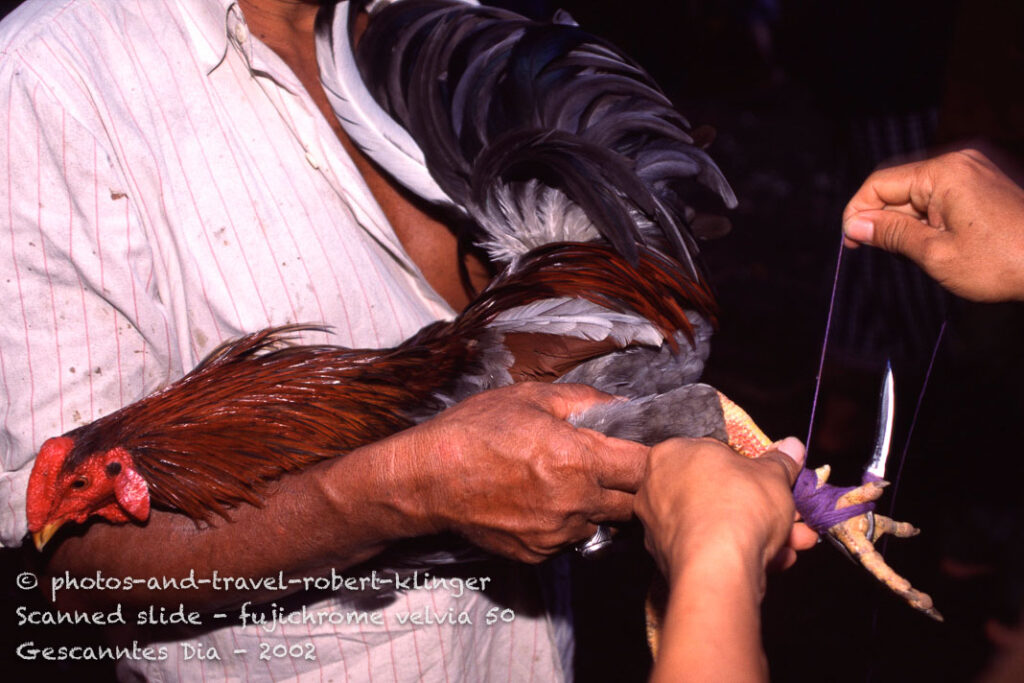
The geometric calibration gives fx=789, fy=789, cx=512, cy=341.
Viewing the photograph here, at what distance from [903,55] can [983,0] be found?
517 mm

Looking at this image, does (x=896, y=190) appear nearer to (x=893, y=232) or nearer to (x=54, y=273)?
(x=893, y=232)

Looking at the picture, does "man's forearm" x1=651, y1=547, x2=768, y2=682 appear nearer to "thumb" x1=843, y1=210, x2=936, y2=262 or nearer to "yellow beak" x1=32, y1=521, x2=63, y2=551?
"thumb" x1=843, y1=210, x2=936, y2=262

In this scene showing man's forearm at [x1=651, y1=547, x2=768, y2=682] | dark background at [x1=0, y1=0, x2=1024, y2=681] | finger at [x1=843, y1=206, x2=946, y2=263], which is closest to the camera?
man's forearm at [x1=651, y1=547, x2=768, y2=682]

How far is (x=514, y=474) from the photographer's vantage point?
4.27 ft

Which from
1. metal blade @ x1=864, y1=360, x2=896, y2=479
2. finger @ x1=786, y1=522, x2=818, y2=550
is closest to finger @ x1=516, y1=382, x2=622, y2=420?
finger @ x1=786, y1=522, x2=818, y2=550

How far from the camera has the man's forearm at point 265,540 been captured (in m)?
1.34

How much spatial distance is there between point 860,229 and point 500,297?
29.5 inches

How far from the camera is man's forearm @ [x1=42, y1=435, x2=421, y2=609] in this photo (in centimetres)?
134

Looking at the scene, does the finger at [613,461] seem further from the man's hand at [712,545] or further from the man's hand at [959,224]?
the man's hand at [959,224]

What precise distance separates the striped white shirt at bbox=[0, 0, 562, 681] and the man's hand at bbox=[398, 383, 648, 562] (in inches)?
16.3

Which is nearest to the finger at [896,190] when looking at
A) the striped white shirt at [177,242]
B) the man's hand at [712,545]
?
the man's hand at [712,545]

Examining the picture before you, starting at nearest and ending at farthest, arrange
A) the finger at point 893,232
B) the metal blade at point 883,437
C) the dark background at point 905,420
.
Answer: the finger at point 893,232 < the metal blade at point 883,437 < the dark background at point 905,420

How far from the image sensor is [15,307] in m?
1.27

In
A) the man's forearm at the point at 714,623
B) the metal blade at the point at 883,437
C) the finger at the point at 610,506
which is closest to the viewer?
the man's forearm at the point at 714,623
